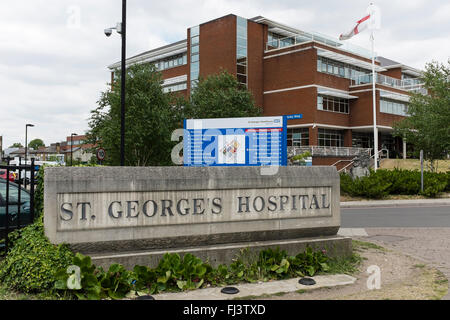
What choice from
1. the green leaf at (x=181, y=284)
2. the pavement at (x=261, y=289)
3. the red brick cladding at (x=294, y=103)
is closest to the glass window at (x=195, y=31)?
the red brick cladding at (x=294, y=103)

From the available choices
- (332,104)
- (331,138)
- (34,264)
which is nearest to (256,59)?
(332,104)

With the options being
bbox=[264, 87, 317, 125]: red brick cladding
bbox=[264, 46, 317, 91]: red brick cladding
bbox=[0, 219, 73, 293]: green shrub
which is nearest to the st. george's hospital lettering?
bbox=[0, 219, 73, 293]: green shrub

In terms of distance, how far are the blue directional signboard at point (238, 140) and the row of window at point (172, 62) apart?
43.5 m

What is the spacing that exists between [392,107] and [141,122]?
114 ft

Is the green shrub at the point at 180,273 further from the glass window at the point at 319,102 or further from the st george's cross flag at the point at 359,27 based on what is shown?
the glass window at the point at 319,102

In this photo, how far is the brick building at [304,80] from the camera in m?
44.5

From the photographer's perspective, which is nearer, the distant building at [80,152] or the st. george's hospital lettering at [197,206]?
the st. george's hospital lettering at [197,206]

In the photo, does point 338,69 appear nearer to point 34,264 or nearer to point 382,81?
point 382,81

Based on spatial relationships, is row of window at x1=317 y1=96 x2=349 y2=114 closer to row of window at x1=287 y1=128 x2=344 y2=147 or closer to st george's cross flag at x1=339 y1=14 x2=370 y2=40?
Result: row of window at x1=287 y1=128 x2=344 y2=147

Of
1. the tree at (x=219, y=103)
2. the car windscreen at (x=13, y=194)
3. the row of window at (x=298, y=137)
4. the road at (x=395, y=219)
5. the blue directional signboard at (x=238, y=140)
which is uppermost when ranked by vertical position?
the tree at (x=219, y=103)

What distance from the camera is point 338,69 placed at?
4819 centimetres

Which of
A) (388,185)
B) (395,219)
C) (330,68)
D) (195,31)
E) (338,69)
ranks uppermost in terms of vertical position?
(195,31)
